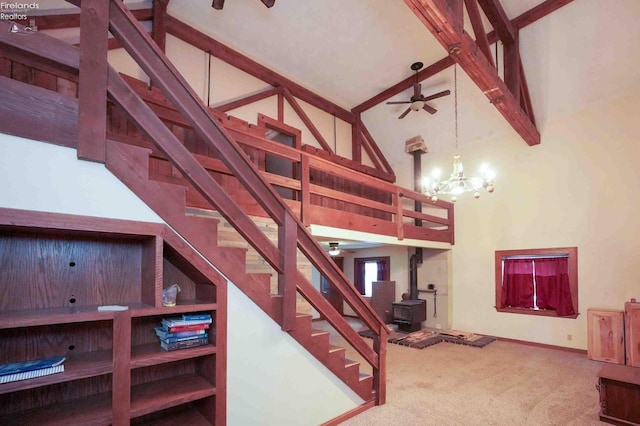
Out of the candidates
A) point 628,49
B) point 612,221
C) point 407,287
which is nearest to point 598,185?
point 612,221

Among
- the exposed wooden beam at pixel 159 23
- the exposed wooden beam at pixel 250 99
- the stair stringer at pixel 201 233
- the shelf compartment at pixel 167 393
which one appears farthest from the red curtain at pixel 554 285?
the exposed wooden beam at pixel 159 23

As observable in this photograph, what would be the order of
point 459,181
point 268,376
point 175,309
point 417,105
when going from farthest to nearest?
point 417,105
point 459,181
point 268,376
point 175,309

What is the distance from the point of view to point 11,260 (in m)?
1.81

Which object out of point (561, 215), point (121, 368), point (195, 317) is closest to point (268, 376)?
point (195, 317)

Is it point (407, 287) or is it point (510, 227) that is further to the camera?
point (407, 287)

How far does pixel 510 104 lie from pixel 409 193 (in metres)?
2.16

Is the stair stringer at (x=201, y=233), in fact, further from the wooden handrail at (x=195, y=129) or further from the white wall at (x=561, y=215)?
the white wall at (x=561, y=215)

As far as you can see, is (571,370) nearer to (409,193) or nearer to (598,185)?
(598,185)

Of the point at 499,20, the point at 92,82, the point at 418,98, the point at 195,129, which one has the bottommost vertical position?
the point at 195,129

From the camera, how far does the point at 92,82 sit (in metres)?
1.81

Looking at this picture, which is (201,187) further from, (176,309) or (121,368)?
(121,368)

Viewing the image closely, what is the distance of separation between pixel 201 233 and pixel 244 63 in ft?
15.3

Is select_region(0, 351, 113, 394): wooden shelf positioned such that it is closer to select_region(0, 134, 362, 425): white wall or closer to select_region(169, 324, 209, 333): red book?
select_region(169, 324, 209, 333): red book

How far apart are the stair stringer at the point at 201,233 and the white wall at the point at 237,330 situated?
0.16ft
